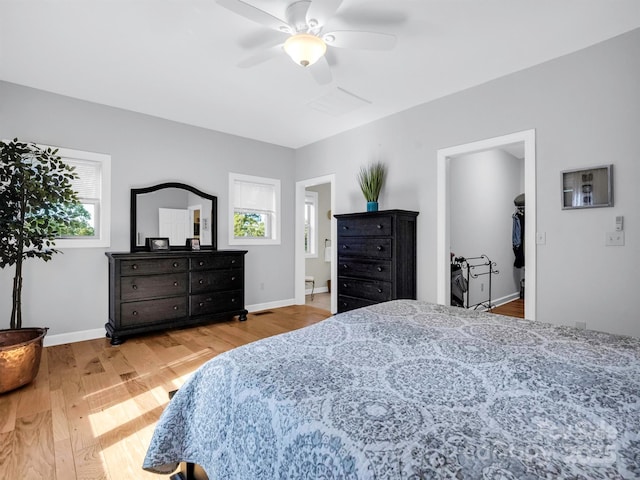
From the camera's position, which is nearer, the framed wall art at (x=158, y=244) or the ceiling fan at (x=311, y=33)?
the ceiling fan at (x=311, y=33)

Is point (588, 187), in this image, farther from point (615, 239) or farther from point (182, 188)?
point (182, 188)

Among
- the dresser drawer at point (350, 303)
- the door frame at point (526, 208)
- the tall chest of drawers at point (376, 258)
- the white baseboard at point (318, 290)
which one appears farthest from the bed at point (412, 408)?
the white baseboard at point (318, 290)

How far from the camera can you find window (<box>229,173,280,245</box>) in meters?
4.89

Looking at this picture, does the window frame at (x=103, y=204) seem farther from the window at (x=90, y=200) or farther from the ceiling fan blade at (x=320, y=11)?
the ceiling fan blade at (x=320, y=11)

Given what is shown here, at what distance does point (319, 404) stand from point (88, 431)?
1.84 metres

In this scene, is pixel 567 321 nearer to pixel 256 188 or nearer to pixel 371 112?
pixel 371 112

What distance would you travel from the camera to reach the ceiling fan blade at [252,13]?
1.83 m

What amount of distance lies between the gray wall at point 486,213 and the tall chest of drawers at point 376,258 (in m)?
1.24

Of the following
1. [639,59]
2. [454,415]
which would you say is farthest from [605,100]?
[454,415]

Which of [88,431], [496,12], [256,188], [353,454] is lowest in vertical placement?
[88,431]

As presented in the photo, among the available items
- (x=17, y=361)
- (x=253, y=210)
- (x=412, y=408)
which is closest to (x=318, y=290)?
(x=253, y=210)

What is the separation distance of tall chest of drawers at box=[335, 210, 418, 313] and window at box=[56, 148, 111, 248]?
2.78 metres

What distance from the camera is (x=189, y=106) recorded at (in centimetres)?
382

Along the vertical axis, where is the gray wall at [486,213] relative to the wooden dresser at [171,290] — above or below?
above
